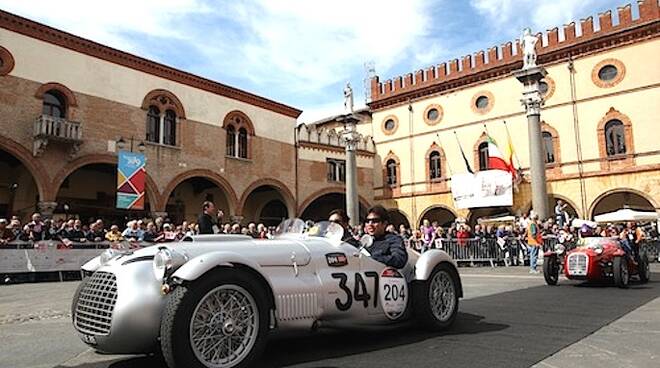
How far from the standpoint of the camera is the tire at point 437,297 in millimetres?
5453

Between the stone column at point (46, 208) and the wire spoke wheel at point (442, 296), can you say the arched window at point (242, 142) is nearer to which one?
the stone column at point (46, 208)

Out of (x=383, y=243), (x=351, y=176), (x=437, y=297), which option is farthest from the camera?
(x=351, y=176)

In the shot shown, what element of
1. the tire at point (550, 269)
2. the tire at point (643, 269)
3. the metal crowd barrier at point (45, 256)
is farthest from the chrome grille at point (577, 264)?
the metal crowd barrier at point (45, 256)

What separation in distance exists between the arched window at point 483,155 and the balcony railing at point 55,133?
21.4 m

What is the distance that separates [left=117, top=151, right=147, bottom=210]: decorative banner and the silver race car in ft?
55.4

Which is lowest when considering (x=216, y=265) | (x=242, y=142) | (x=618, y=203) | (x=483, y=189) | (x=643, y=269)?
(x=643, y=269)

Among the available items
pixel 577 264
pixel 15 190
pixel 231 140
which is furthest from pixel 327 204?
pixel 577 264

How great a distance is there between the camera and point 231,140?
27.0 m

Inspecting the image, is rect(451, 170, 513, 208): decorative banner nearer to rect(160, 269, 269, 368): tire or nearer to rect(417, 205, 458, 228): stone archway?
rect(417, 205, 458, 228): stone archway

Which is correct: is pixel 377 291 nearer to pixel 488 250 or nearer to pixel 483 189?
pixel 488 250

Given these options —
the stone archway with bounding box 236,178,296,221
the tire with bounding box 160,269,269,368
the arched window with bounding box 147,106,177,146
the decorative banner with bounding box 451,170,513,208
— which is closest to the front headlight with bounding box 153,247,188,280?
the tire with bounding box 160,269,269,368

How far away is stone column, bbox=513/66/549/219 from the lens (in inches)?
751

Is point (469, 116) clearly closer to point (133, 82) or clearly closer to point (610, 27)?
point (610, 27)

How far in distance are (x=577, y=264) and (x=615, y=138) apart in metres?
18.4
